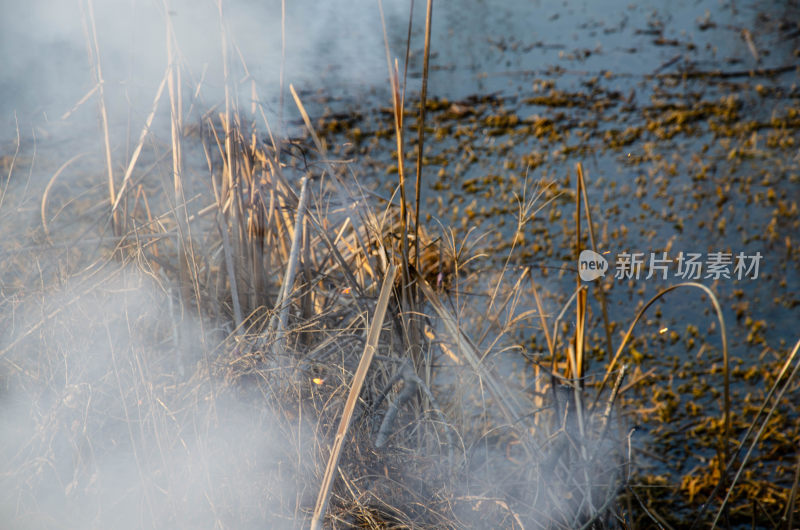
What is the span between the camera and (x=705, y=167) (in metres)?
2.16

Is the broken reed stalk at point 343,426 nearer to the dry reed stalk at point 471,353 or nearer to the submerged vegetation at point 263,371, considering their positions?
the submerged vegetation at point 263,371

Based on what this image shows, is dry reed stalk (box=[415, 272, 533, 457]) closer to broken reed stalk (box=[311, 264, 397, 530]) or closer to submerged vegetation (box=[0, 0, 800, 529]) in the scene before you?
submerged vegetation (box=[0, 0, 800, 529])

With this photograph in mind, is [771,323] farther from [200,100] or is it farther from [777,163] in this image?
[200,100]

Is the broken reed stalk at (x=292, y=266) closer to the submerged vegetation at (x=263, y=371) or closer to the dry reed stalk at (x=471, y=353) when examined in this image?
the submerged vegetation at (x=263, y=371)

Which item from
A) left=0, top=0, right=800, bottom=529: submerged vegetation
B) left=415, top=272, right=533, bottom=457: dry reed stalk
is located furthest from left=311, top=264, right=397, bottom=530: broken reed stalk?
left=415, top=272, right=533, bottom=457: dry reed stalk

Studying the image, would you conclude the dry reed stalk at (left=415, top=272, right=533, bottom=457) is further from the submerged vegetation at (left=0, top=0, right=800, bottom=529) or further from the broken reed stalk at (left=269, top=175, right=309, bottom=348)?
the broken reed stalk at (left=269, top=175, right=309, bottom=348)

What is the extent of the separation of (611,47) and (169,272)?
2755 mm

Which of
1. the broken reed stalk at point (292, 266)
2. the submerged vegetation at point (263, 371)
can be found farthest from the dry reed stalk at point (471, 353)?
the broken reed stalk at point (292, 266)

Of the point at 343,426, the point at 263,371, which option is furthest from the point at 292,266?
the point at 343,426

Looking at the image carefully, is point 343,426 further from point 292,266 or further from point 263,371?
point 292,266

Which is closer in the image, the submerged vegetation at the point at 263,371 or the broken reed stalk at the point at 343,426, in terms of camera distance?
the broken reed stalk at the point at 343,426

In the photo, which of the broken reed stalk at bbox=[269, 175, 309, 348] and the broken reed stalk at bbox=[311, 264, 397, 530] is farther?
the broken reed stalk at bbox=[269, 175, 309, 348]

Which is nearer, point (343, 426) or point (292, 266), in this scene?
point (343, 426)

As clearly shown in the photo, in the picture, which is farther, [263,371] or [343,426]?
[263,371]
